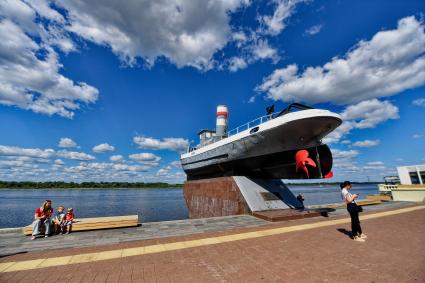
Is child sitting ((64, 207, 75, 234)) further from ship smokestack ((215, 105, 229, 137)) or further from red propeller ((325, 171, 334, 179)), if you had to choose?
ship smokestack ((215, 105, 229, 137))

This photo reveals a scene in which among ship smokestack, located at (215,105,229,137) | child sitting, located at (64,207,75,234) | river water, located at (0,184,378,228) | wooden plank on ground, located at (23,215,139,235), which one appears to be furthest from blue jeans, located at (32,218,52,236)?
river water, located at (0,184,378,228)

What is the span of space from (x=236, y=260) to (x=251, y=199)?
25.3ft

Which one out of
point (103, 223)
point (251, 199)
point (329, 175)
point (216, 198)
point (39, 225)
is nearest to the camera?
point (39, 225)

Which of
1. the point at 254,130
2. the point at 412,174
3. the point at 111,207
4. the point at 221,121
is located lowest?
the point at 111,207

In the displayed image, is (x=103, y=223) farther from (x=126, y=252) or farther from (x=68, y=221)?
(x=126, y=252)

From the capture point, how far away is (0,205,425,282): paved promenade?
439cm

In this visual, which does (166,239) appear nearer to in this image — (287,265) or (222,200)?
A: (287,265)

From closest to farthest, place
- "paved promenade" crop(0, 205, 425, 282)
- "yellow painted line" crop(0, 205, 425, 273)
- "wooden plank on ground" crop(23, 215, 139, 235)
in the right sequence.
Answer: "paved promenade" crop(0, 205, 425, 282), "yellow painted line" crop(0, 205, 425, 273), "wooden plank on ground" crop(23, 215, 139, 235)

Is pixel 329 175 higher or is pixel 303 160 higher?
pixel 303 160

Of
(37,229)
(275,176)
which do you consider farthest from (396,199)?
(37,229)

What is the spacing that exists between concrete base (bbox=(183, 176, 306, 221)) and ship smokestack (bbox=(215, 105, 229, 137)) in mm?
4905

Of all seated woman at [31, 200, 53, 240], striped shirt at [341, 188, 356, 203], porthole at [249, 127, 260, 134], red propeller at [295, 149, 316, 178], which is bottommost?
seated woman at [31, 200, 53, 240]

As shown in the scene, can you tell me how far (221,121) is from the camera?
2003 cm

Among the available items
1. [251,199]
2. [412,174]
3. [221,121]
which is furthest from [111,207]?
[412,174]
